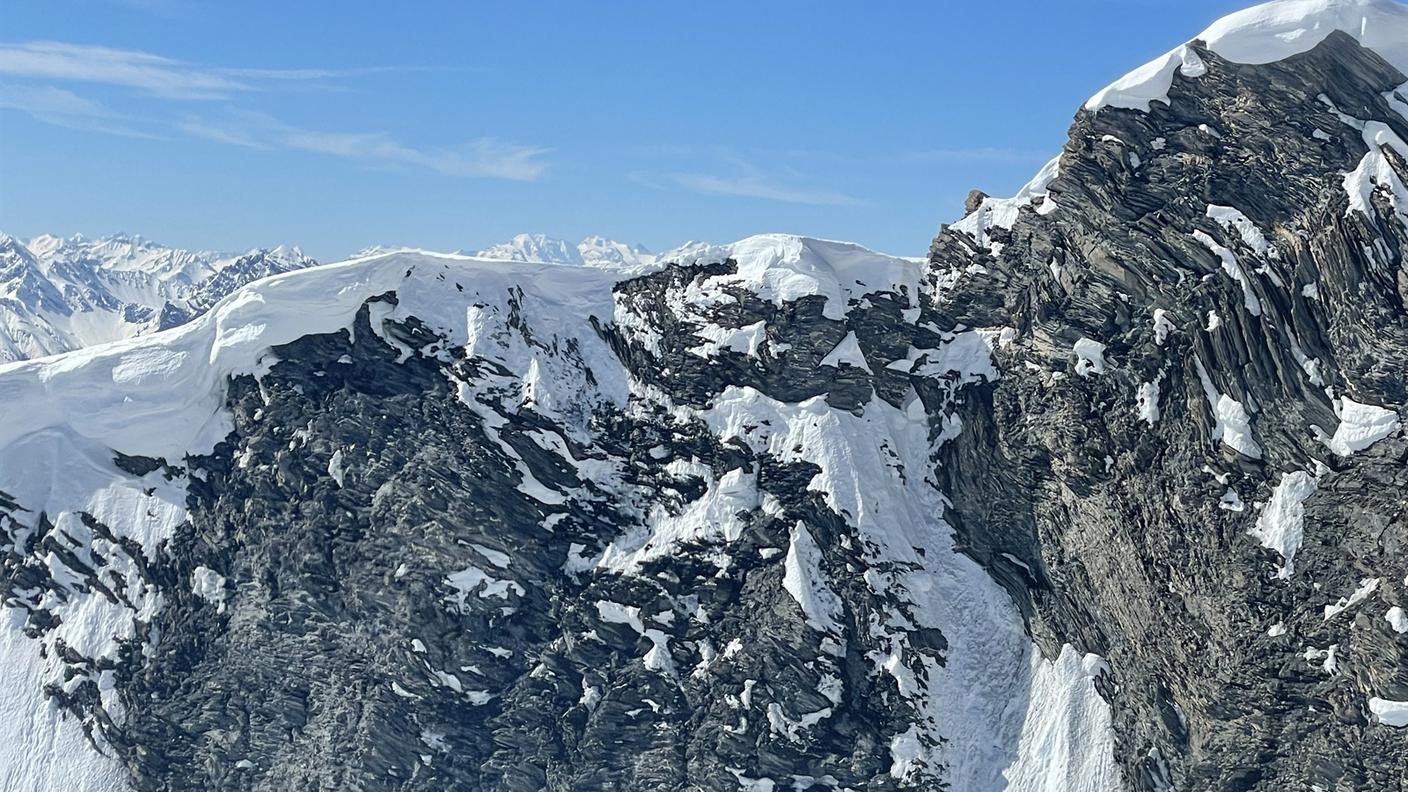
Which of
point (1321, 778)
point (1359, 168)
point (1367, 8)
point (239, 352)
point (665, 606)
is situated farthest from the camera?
point (239, 352)

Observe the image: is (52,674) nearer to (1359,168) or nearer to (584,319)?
(584,319)

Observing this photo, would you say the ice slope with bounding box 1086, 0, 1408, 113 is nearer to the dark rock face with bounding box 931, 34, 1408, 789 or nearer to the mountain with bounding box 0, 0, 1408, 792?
the mountain with bounding box 0, 0, 1408, 792

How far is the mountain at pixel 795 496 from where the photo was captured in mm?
71875

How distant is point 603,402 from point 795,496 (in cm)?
1856

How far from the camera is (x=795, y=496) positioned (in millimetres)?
84250

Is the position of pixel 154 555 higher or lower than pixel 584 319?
lower

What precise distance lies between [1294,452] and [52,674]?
95.3m

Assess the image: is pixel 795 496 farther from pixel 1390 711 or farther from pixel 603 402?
pixel 1390 711

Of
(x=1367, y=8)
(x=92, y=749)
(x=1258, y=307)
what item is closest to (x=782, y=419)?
(x=1258, y=307)

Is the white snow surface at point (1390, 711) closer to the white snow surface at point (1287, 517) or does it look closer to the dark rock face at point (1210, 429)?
the dark rock face at point (1210, 429)

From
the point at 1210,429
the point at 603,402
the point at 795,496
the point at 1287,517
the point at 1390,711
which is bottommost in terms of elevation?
the point at 1390,711

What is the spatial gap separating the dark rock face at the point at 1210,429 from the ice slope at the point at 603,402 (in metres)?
3.65

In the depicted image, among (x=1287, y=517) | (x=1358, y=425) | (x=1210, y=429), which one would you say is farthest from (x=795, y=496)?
(x=1358, y=425)

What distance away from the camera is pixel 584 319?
306ft
